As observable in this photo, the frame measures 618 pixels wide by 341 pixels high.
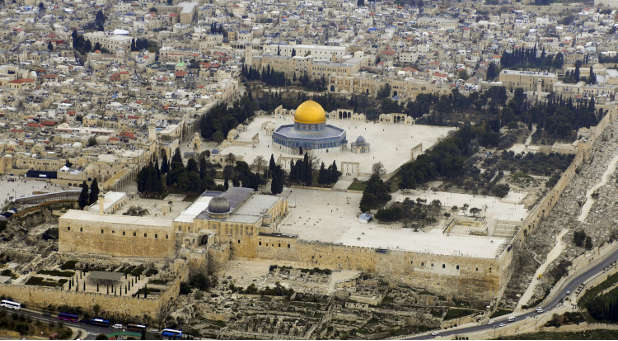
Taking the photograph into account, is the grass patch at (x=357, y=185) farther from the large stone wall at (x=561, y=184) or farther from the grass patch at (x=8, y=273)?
the grass patch at (x=8, y=273)

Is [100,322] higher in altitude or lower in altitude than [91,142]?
lower

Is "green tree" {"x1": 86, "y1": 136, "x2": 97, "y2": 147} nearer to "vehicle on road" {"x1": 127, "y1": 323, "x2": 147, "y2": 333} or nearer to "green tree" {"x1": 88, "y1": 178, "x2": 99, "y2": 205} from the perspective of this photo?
"green tree" {"x1": 88, "y1": 178, "x2": 99, "y2": 205}

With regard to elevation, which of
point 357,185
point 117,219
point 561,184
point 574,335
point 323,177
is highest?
point 117,219

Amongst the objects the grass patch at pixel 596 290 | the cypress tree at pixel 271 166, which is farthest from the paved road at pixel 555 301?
the cypress tree at pixel 271 166

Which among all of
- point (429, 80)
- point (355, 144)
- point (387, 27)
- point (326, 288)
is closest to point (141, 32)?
point (387, 27)

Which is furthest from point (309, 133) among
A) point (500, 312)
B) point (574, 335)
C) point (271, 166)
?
point (574, 335)

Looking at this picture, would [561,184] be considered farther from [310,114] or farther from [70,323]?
[70,323]

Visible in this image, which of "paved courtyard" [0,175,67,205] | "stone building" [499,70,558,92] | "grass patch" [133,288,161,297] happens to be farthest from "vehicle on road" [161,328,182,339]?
"stone building" [499,70,558,92]
